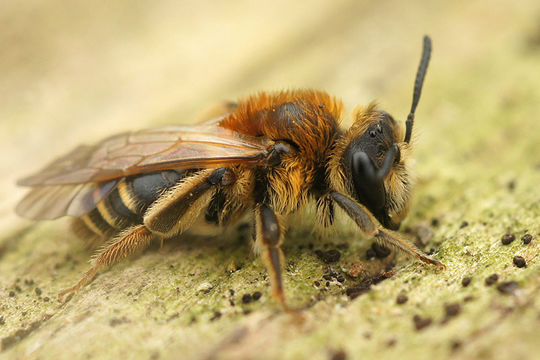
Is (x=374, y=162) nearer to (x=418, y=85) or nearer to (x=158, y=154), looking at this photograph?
(x=418, y=85)

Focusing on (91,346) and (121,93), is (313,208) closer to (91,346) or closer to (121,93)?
(91,346)

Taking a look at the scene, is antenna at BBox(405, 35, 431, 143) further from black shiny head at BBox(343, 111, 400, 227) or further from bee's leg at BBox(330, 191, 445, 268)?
bee's leg at BBox(330, 191, 445, 268)

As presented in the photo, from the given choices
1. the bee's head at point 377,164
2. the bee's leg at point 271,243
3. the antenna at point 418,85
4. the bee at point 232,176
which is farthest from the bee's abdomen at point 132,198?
the antenna at point 418,85

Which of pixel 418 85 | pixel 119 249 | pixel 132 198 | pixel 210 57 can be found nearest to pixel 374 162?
pixel 418 85

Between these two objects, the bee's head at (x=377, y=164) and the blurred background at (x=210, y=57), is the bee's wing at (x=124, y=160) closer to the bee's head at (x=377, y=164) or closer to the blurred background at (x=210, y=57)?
the bee's head at (x=377, y=164)

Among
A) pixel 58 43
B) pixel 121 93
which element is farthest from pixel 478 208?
pixel 58 43
